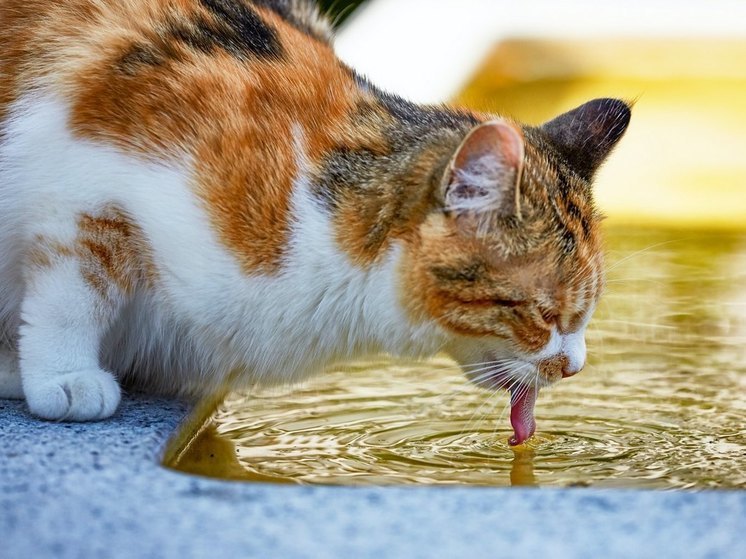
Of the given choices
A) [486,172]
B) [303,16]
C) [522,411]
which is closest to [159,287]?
[486,172]

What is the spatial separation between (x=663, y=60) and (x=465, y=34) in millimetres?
1405

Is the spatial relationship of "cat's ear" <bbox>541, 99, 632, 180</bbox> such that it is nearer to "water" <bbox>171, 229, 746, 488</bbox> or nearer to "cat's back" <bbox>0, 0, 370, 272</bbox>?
"water" <bbox>171, 229, 746, 488</bbox>

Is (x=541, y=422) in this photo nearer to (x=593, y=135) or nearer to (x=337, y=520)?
(x=593, y=135)

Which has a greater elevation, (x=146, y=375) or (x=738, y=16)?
(x=738, y=16)

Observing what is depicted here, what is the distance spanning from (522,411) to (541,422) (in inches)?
11.0

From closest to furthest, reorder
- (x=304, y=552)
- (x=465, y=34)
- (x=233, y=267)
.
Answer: (x=304, y=552) → (x=233, y=267) → (x=465, y=34)

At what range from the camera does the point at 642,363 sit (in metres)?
3.27

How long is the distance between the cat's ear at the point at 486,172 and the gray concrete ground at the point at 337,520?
0.61m

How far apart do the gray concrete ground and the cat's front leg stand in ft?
1.12

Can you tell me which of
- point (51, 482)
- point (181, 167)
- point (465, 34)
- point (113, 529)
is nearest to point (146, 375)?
point (181, 167)

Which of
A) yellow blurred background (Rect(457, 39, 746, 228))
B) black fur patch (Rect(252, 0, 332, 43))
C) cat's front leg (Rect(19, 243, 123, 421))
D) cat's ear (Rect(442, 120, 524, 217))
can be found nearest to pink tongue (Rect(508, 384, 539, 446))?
cat's ear (Rect(442, 120, 524, 217))

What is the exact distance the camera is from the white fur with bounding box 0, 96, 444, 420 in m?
2.30

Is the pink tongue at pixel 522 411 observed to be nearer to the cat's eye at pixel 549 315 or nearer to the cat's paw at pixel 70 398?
the cat's eye at pixel 549 315

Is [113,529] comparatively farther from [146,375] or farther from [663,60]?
[663,60]
